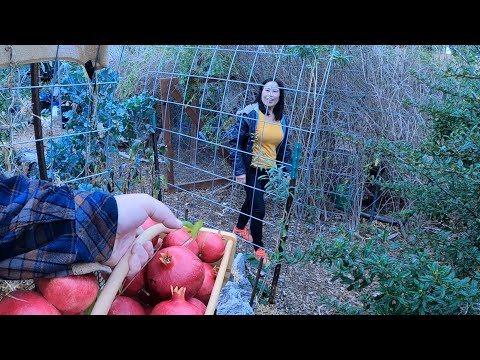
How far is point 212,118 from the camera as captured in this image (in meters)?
5.21

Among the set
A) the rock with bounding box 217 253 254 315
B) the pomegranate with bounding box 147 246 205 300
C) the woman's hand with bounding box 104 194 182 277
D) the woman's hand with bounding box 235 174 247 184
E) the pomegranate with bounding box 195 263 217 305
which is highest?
the woman's hand with bounding box 104 194 182 277

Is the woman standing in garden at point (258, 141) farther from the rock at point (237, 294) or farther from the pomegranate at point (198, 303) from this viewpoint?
the pomegranate at point (198, 303)

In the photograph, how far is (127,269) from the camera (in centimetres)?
103

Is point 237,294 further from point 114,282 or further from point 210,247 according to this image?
point 114,282

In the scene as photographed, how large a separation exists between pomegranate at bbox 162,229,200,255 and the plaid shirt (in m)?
0.33

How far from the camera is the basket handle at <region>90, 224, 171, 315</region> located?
3.03 feet

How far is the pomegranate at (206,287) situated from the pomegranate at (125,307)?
202 millimetres

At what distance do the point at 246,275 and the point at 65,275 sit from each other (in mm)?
2372

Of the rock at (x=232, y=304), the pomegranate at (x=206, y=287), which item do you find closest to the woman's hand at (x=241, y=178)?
the rock at (x=232, y=304)

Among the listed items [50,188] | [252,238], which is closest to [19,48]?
[50,188]

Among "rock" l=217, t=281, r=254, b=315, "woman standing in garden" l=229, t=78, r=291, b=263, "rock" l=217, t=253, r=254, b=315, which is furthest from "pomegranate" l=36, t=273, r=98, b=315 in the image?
"woman standing in garden" l=229, t=78, r=291, b=263

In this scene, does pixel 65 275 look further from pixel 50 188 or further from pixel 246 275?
pixel 246 275

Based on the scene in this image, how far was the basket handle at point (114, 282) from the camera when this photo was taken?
92cm

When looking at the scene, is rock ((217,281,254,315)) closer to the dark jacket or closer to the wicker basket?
the wicker basket
